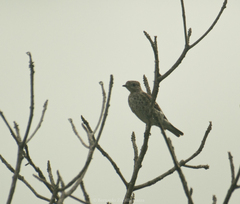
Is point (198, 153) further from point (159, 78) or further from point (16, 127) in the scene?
point (16, 127)

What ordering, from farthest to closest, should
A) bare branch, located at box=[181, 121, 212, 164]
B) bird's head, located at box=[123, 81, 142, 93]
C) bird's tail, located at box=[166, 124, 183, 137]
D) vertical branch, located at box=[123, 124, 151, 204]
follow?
bird's head, located at box=[123, 81, 142, 93]
bird's tail, located at box=[166, 124, 183, 137]
bare branch, located at box=[181, 121, 212, 164]
vertical branch, located at box=[123, 124, 151, 204]

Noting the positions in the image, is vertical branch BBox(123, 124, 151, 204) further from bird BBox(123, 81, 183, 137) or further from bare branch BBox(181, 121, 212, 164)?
bird BBox(123, 81, 183, 137)

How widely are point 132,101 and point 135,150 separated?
15.6 ft

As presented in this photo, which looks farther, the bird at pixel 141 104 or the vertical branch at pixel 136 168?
the bird at pixel 141 104

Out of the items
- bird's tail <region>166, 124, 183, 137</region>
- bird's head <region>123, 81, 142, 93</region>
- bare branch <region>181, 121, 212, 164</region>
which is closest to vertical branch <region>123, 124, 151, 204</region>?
bare branch <region>181, 121, 212, 164</region>

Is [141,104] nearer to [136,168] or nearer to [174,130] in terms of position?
[174,130]

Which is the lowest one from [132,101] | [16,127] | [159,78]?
[16,127]

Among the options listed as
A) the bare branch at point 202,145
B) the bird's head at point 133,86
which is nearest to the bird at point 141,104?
the bird's head at point 133,86

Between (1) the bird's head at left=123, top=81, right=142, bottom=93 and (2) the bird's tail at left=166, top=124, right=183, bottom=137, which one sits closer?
(2) the bird's tail at left=166, top=124, right=183, bottom=137

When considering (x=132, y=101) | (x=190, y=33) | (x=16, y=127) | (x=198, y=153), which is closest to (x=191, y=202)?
(x=198, y=153)

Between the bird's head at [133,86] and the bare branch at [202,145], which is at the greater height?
the bird's head at [133,86]

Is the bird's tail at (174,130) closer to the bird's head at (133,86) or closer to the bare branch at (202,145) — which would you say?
the bird's head at (133,86)

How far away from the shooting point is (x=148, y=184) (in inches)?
189

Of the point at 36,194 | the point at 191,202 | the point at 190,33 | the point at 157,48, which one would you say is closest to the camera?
the point at 191,202
